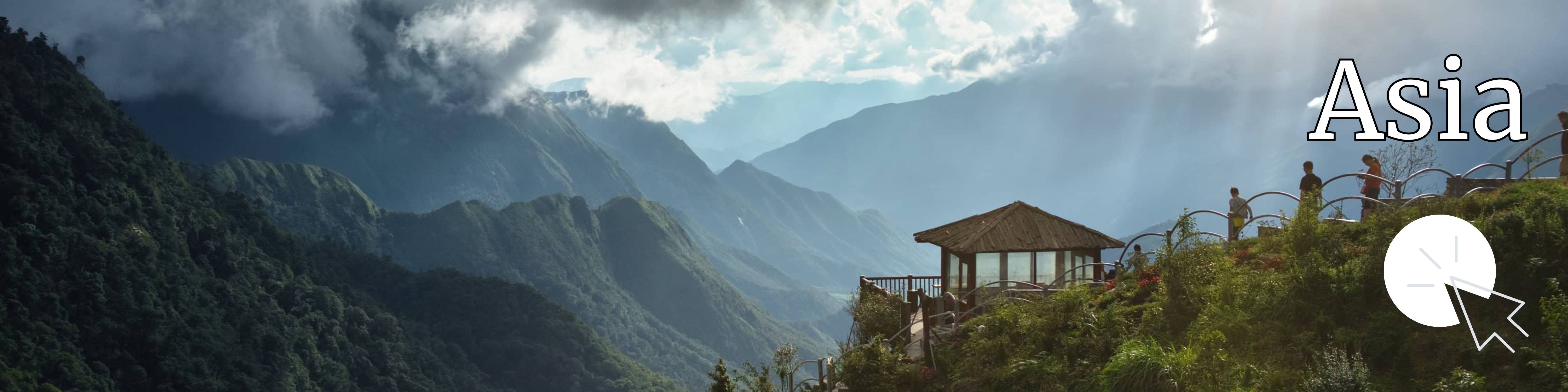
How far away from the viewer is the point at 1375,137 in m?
11.3

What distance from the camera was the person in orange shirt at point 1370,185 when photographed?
15.0m

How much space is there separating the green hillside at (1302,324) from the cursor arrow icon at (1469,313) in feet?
0.20

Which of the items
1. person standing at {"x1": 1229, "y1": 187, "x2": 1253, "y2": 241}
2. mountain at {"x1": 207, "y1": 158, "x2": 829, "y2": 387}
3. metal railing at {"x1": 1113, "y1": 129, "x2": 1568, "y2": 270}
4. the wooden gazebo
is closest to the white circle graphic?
metal railing at {"x1": 1113, "y1": 129, "x2": 1568, "y2": 270}

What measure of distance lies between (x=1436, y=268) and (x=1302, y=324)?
1.63m

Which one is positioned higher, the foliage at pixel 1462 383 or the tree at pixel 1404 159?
the tree at pixel 1404 159

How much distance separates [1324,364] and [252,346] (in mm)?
99626

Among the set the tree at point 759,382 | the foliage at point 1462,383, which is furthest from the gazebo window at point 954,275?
the foliage at point 1462,383

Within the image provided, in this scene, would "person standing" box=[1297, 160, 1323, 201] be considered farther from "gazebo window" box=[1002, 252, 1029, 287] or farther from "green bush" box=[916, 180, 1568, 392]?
"gazebo window" box=[1002, 252, 1029, 287]

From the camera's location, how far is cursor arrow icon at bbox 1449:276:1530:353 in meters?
8.69

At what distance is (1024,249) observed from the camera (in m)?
19.1

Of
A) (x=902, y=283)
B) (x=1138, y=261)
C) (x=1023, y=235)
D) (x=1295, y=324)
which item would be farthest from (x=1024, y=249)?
(x=1295, y=324)

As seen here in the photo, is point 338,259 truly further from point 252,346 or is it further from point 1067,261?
point 1067,261

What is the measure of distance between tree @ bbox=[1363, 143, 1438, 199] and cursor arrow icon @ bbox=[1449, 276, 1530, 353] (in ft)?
33.7

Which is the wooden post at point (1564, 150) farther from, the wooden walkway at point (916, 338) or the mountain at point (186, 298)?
the mountain at point (186, 298)
